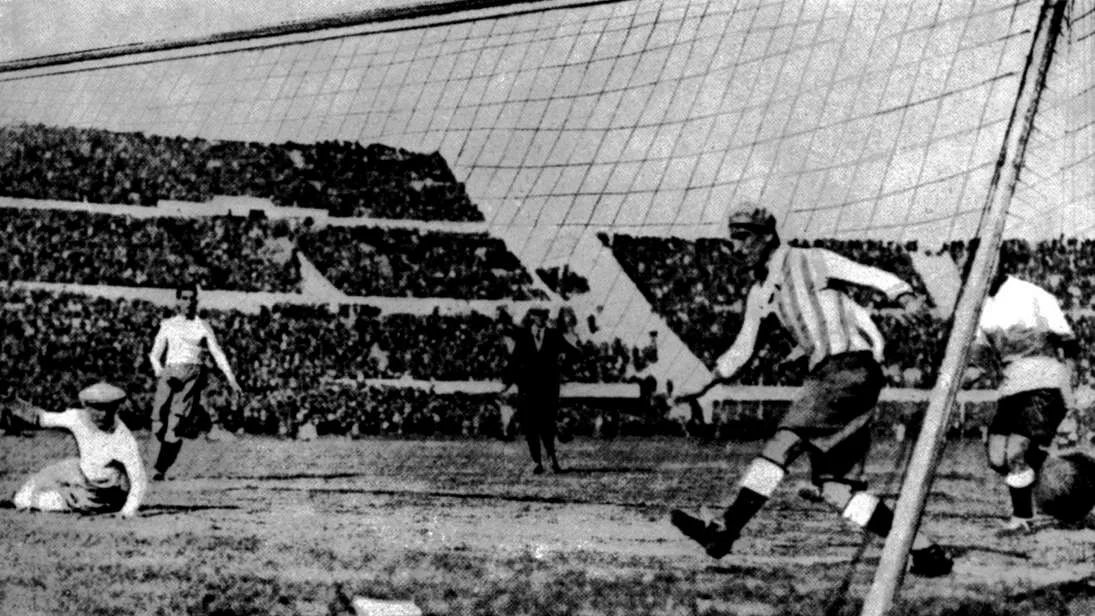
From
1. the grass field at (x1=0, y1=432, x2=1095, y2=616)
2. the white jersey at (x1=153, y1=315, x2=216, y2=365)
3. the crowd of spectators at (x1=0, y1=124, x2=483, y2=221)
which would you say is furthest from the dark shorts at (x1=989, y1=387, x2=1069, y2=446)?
the crowd of spectators at (x1=0, y1=124, x2=483, y2=221)

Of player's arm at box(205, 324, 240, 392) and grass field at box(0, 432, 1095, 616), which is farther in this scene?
player's arm at box(205, 324, 240, 392)

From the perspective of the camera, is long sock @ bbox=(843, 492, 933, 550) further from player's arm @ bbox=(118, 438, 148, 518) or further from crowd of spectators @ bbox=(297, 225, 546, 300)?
crowd of spectators @ bbox=(297, 225, 546, 300)

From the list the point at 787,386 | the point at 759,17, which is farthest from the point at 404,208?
the point at 759,17

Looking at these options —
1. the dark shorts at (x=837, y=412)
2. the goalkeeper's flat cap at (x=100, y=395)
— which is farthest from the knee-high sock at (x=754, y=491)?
the goalkeeper's flat cap at (x=100, y=395)

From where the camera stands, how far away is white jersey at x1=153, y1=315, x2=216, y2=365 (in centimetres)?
649

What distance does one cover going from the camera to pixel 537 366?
7473 millimetres

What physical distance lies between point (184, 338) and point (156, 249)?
394cm

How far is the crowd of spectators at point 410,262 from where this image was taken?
1027 cm

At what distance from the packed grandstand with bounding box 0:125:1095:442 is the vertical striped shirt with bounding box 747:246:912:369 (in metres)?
5.42

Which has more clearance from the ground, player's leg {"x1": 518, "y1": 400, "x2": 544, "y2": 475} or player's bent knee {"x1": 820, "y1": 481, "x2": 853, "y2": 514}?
player's leg {"x1": 518, "y1": 400, "x2": 544, "y2": 475}

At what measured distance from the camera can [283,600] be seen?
3334 mm

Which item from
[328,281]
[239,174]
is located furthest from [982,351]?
[239,174]

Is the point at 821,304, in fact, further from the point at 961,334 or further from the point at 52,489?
the point at 52,489

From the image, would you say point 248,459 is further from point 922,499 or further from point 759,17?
point 922,499
